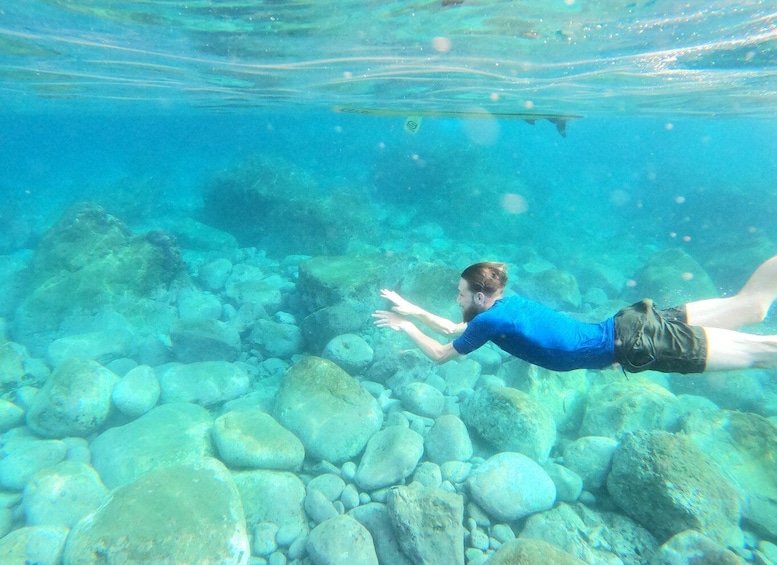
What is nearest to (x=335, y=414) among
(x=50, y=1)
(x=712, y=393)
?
(x=712, y=393)

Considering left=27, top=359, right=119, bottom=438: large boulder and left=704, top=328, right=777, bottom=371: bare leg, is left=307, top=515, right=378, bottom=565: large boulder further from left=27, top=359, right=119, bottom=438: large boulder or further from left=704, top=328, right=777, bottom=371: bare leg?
left=27, top=359, right=119, bottom=438: large boulder

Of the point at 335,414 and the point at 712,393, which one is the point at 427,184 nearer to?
the point at 712,393

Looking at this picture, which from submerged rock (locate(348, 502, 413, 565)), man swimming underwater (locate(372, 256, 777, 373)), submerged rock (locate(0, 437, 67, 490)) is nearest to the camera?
man swimming underwater (locate(372, 256, 777, 373))

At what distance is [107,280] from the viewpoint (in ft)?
31.1

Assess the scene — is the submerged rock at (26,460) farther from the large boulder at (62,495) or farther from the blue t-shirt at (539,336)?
the blue t-shirt at (539,336)

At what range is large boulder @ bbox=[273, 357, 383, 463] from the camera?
17.9ft

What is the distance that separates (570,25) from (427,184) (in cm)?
1326

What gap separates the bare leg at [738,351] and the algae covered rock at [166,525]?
5.04 m

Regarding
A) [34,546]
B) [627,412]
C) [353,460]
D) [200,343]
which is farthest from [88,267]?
[627,412]

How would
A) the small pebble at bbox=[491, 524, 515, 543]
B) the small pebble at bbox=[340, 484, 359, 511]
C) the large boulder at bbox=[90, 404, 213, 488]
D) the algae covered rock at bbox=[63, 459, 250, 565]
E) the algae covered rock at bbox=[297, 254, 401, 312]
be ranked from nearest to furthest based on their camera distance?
1. the algae covered rock at bbox=[63, 459, 250, 565]
2. the small pebble at bbox=[491, 524, 515, 543]
3. the small pebble at bbox=[340, 484, 359, 511]
4. the large boulder at bbox=[90, 404, 213, 488]
5. the algae covered rock at bbox=[297, 254, 401, 312]

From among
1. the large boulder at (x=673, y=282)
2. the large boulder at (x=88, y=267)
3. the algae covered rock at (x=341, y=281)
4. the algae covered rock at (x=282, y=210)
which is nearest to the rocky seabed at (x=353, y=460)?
the algae covered rock at (x=341, y=281)

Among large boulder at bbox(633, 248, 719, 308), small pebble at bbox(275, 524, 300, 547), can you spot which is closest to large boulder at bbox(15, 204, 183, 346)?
small pebble at bbox(275, 524, 300, 547)

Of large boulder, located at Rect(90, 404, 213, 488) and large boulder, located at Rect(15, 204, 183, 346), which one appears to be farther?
large boulder, located at Rect(15, 204, 183, 346)

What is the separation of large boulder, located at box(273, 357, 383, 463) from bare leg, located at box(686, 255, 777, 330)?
14.1ft
